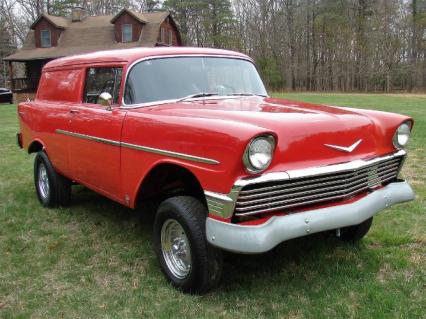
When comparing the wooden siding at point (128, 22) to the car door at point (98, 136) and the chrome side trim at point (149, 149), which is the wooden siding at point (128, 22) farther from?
the chrome side trim at point (149, 149)

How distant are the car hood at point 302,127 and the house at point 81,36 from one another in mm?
28926

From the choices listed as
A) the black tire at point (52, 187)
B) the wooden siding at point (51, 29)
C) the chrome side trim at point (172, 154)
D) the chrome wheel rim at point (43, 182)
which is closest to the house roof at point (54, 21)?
the wooden siding at point (51, 29)

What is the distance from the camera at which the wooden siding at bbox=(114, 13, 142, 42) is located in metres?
32.8

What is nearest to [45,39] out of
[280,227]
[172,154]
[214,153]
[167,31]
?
[167,31]

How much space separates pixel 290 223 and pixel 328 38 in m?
47.5

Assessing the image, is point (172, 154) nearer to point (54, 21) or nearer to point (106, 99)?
point (106, 99)

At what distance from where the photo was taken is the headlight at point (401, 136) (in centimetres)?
400

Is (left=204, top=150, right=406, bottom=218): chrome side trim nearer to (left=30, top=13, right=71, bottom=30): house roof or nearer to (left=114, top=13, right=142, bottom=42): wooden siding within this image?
(left=114, top=13, right=142, bottom=42): wooden siding

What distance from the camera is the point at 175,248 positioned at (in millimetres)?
3803

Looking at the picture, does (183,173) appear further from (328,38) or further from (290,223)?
(328,38)

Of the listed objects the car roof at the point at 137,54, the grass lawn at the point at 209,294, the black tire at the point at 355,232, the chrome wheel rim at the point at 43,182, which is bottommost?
the grass lawn at the point at 209,294

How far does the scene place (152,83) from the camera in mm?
4324

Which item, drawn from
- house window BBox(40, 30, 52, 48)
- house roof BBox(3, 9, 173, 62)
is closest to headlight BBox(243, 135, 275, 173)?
house roof BBox(3, 9, 173, 62)

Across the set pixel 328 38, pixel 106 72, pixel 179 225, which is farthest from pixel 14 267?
pixel 328 38
